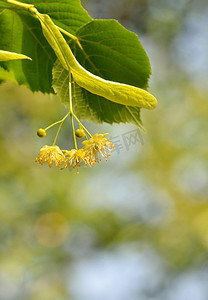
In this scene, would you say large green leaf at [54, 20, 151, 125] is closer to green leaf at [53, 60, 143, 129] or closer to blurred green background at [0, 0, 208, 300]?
green leaf at [53, 60, 143, 129]

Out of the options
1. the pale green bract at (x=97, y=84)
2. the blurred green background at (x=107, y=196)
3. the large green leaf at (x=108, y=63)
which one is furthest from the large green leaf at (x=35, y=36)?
the blurred green background at (x=107, y=196)

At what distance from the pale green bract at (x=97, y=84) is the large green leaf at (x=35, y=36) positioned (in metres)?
0.19

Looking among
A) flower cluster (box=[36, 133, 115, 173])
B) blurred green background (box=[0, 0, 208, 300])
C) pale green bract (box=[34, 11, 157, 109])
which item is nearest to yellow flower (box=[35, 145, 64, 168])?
flower cluster (box=[36, 133, 115, 173])

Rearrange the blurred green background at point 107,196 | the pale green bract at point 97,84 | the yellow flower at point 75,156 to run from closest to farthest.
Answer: the pale green bract at point 97,84 < the yellow flower at point 75,156 < the blurred green background at point 107,196

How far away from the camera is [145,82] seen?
916 millimetres

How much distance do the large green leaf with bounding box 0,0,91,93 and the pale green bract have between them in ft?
0.64

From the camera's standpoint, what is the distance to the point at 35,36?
0.93m

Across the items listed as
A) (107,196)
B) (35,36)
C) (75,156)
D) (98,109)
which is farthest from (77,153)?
(107,196)

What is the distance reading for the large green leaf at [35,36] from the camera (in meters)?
0.86

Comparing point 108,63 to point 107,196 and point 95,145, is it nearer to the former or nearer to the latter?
point 95,145

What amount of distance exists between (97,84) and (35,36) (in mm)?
355

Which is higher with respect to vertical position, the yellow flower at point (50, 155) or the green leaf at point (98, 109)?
the green leaf at point (98, 109)

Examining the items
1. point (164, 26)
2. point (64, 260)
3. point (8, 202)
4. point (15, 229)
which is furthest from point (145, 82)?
point (164, 26)

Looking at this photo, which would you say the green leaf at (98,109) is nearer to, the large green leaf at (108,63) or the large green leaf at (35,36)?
the large green leaf at (108,63)
